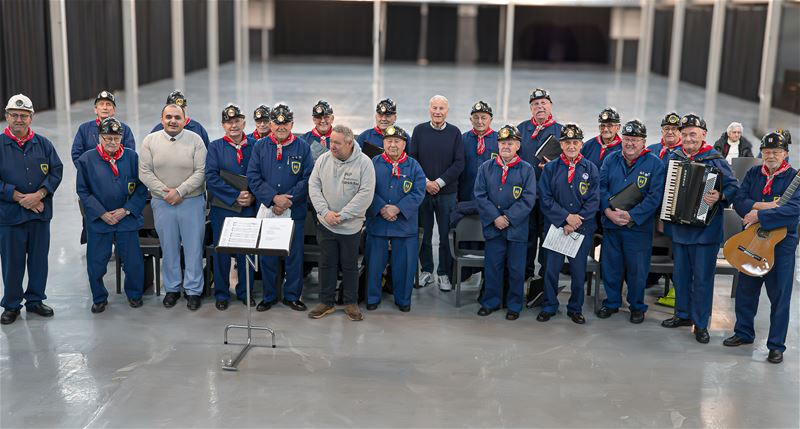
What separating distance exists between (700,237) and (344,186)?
3.07 m

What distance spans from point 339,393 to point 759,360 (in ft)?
11.2

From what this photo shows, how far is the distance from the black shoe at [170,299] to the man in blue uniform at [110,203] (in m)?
0.29

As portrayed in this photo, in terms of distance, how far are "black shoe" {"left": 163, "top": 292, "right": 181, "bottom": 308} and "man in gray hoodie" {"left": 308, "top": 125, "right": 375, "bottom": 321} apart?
4.22ft

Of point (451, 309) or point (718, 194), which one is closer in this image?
point (718, 194)

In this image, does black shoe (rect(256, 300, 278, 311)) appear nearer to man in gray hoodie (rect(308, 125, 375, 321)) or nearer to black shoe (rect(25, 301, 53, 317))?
man in gray hoodie (rect(308, 125, 375, 321))

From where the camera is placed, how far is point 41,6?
18.8 metres

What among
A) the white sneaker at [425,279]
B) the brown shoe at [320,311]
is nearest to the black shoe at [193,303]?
the brown shoe at [320,311]

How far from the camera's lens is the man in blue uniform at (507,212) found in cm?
765

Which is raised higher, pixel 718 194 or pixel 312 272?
pixel 718 194

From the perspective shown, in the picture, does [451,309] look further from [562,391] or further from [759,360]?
[759,360]

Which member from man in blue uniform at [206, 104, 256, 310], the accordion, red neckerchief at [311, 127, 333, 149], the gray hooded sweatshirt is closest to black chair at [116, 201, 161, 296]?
man in blue uniform at [206, 104, 256, 310]

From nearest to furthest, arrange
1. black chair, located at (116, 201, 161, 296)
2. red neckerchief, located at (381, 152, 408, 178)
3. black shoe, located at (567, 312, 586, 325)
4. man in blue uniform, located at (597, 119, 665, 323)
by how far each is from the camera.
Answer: man in blue uniform, located at (597, 119, 665, 323) → black shoe, located at (567, 312, 586, 325) → red neckerchief, located at (381, 152, 408, 178) → black chair, located at (116, 201, 161, 296)

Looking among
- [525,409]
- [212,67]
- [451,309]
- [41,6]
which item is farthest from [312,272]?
[212,67]

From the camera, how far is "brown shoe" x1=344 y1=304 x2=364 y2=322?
24.9ft
